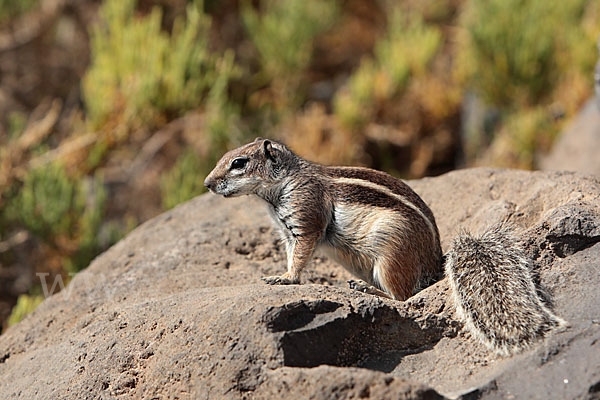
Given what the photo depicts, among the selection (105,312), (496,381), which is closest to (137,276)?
(105,312)

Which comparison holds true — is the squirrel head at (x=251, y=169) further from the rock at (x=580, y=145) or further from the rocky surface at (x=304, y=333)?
the rock at (x=580, y=145)

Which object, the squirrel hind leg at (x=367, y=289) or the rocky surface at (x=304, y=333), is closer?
the rocky surface at (x=304, y=333)

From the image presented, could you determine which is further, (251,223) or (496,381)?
(251,223)

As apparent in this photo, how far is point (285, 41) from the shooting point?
10.2 metres

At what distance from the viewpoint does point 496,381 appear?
2881 mm

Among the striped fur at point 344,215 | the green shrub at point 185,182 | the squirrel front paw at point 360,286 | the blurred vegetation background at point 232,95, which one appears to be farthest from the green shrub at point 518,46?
the squirrel front paw at point 360,286

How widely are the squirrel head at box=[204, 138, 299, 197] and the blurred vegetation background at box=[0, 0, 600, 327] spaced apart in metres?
3.44

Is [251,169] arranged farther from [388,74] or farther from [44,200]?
[388,74]

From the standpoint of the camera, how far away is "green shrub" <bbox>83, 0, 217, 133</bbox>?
7.53 meters

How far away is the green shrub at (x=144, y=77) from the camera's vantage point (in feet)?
24.7

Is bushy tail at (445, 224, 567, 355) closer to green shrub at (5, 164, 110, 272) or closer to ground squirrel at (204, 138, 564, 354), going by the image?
ground squirrel at (204, 138, 564, 354)

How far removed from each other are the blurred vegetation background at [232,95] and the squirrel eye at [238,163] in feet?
11.3

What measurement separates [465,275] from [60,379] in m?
2.07

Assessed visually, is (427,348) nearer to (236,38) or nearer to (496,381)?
(496,381)
